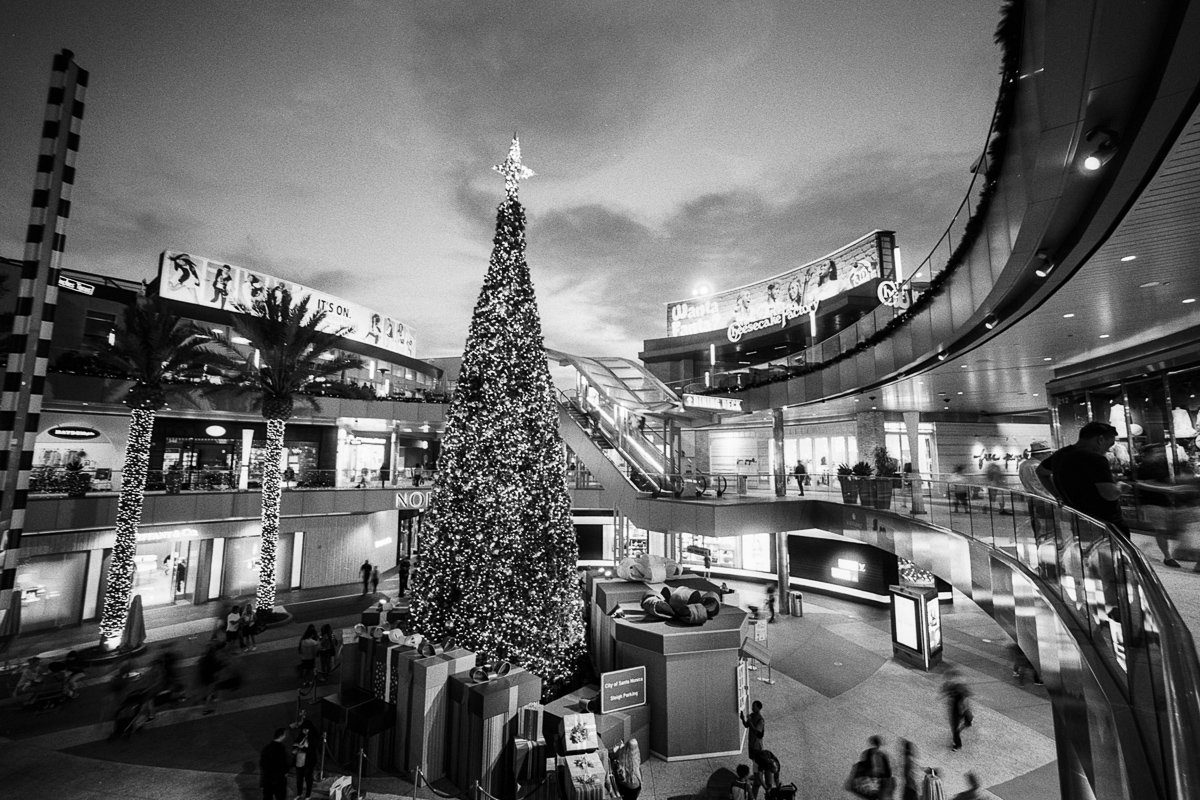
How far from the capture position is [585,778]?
23.0 ft

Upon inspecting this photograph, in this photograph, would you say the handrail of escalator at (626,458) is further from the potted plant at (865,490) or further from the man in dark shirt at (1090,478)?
the man in dark shirt at (1090,478)

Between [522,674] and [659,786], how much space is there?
2.96 meters

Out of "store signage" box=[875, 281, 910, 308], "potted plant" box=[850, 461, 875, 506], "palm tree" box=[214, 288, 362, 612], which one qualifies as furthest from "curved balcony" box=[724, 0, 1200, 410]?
"palm tree" box=[214, 288, 362, 612]

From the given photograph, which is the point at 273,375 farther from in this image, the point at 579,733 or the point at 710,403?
the point at 579,733

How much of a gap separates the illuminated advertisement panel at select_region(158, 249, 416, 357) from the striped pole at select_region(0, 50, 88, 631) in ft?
59.3

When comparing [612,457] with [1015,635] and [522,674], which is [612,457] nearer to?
[522,674]

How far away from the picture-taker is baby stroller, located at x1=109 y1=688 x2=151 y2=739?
32.9 feet

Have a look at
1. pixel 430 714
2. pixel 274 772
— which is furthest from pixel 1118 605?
pixel 274 772

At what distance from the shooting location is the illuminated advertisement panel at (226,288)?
78.9ft

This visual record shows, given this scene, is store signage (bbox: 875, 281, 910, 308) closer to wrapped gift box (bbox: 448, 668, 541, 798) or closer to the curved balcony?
the curved balcony

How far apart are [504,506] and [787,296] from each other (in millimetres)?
34893

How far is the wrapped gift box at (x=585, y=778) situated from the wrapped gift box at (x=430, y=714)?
97.9 inches

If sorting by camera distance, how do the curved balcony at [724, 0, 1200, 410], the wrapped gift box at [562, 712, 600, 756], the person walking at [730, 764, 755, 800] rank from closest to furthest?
the curved balcony at [724, 0, 1200, 410] → the person walking at [730, 764, 755, 800] → the wrapped gift box at [562, 712, 600, 756]

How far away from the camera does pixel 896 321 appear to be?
14375mm
